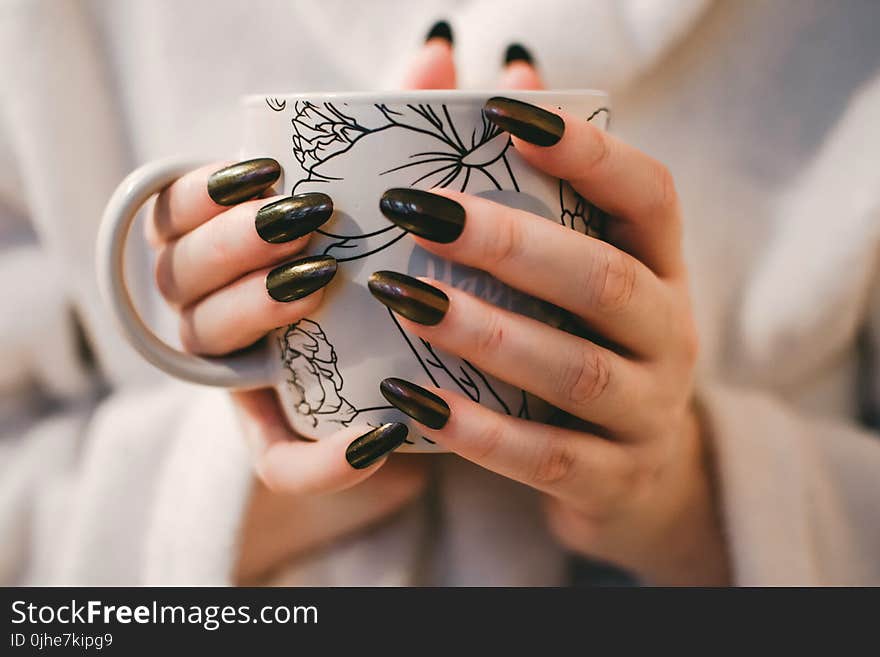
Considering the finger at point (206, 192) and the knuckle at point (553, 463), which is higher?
the finger at point (206, 192)

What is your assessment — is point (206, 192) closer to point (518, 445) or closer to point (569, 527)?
point (518, 445)

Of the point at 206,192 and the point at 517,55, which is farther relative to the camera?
the point at 517,55

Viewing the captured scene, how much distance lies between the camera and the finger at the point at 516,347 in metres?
0.31

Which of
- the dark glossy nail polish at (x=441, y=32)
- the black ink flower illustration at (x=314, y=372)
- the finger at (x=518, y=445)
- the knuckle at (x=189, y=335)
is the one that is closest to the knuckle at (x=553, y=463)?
the finger at (x=518, y=445)

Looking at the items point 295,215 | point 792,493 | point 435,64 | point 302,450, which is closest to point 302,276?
point 295,215

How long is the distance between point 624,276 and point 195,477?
38 cm

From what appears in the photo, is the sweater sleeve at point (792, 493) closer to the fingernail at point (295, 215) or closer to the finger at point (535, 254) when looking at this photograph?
the finger at point (535, 254)

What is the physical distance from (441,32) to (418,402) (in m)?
0.31

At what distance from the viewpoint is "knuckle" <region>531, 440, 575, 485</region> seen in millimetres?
369

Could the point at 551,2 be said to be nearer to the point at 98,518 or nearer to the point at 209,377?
the point at 209,377

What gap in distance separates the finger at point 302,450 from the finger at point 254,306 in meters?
0.07

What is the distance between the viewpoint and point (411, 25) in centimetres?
58

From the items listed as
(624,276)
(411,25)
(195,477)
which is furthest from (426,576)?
(411,25)

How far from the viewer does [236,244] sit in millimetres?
347
